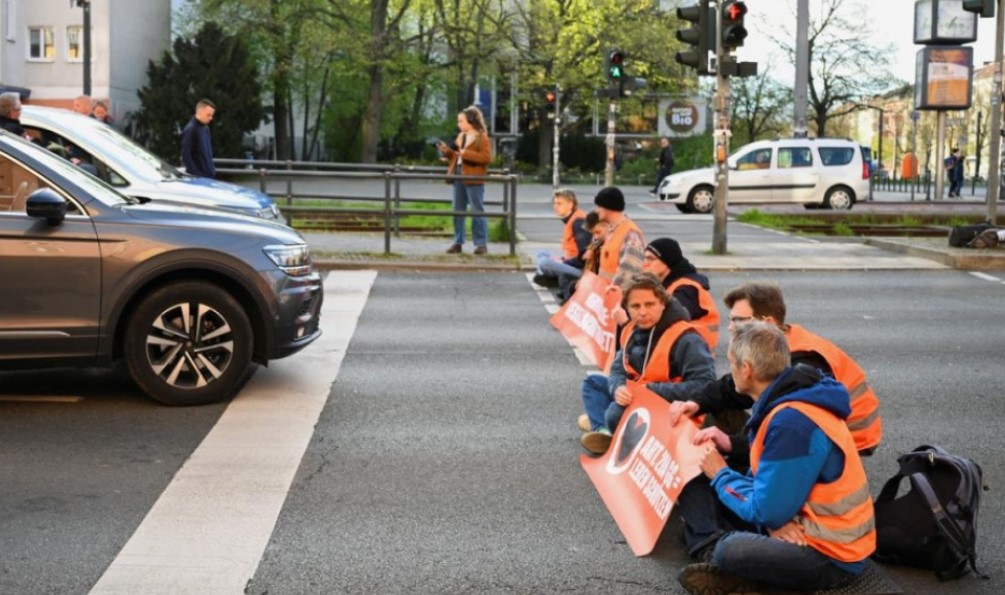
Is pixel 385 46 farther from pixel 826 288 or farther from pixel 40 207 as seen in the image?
pixel 40 207

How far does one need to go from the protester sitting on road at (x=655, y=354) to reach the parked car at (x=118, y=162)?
294 inches

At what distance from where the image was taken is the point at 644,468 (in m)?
6.34

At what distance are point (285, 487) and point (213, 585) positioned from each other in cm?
151

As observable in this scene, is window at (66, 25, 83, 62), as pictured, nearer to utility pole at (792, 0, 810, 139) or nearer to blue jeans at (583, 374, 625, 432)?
utility pole at (792, 0, 810, 139)

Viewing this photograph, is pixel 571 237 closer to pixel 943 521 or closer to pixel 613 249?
pixel 613 249

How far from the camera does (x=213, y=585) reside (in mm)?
5336

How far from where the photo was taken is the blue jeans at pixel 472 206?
19.2m

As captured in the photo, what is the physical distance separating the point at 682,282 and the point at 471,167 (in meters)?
11.2

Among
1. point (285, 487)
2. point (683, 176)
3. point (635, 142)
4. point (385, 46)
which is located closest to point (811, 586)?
point (285, 487)

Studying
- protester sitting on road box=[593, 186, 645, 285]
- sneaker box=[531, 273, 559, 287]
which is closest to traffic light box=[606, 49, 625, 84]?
sneaker box=[531, 273, 559, 287]

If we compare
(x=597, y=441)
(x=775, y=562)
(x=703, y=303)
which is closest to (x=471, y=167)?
(x=703, y=303)

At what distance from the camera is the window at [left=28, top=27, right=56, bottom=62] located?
5288 cm

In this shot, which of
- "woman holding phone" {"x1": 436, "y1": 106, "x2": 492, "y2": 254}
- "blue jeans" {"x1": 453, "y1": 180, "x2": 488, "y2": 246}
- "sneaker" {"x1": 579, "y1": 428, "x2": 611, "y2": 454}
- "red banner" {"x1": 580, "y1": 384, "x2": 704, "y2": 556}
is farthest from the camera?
"blue jeans" {"x1": 453, "y1": 180, "x2": 488, "y2": 246}

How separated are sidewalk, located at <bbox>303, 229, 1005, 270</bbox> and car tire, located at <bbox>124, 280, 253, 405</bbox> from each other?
29.7 ft
